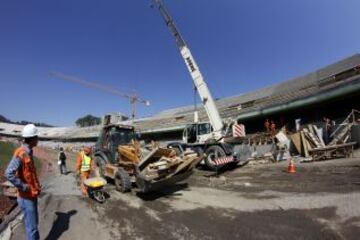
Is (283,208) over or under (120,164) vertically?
under

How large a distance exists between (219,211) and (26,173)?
4.59 meters

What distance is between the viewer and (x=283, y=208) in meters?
7.40

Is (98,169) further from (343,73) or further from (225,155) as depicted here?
(343,73)

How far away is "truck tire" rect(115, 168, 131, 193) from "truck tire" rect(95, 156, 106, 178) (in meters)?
1.73

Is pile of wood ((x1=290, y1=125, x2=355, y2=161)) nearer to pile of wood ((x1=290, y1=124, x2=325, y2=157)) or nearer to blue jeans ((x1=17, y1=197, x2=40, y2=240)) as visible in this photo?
pile of wood ((x1=290, y1=124, x2=325, y2=157))

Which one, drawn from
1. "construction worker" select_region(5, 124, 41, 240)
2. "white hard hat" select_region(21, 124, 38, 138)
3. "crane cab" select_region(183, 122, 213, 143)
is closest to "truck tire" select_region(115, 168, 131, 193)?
"construction worker" select_region(5, 124, 41, 240)

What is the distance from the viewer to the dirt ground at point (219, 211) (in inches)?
233

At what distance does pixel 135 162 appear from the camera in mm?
9711

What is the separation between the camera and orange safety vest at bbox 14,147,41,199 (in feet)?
15.8

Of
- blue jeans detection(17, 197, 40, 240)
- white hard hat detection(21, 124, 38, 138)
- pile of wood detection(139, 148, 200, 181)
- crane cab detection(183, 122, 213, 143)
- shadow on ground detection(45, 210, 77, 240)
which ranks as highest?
crane cab detection(183, 122, 213, 143)

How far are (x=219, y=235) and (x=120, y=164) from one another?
5.71m

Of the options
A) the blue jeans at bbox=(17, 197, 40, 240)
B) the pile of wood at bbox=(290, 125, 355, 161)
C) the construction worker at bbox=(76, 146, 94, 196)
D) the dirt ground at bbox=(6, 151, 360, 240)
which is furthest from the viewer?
the pile of wood at bbox=(290, 125, 355, 161)

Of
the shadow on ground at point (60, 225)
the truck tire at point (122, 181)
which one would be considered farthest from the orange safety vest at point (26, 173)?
the truck tire at point (122, 181)

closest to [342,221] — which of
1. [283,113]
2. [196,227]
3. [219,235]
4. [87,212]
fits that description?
[219,235]
